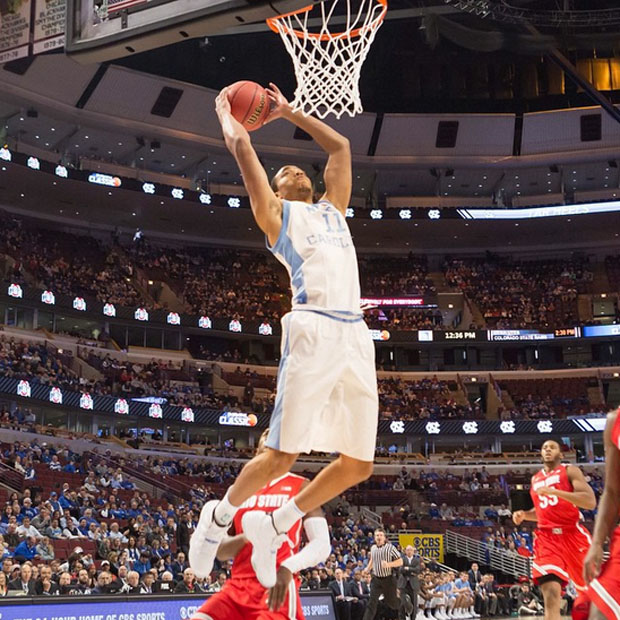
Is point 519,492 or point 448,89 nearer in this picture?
point 519,492

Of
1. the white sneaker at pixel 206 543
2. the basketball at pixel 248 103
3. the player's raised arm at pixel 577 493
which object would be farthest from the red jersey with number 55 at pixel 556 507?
the basketball at pixel 248 103

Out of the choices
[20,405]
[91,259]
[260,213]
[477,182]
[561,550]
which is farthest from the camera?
[477,182]

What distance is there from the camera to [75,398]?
114ft

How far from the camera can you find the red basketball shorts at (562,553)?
9.17 m

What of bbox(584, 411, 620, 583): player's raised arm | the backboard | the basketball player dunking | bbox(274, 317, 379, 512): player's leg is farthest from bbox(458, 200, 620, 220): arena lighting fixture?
bbox(584, 411, 620, 583): player's raised arm

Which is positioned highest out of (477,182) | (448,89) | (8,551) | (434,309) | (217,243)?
(448,89)

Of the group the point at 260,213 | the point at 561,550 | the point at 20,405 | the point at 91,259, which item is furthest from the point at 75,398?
the point at 260,213

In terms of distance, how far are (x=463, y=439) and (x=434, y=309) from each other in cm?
725

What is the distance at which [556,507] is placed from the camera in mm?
9453

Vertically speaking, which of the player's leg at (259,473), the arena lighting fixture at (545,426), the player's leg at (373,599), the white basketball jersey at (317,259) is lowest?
the player's leg at (373,599)

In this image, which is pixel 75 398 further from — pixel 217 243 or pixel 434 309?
pixel 434 309

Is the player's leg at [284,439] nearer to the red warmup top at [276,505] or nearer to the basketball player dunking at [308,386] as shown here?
the basketball player dunking at [308,386]

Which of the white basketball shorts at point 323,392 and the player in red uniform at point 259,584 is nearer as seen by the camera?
the player in red uniform at point 259,584

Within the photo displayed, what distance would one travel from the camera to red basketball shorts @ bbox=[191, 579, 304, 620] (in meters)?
4.79
